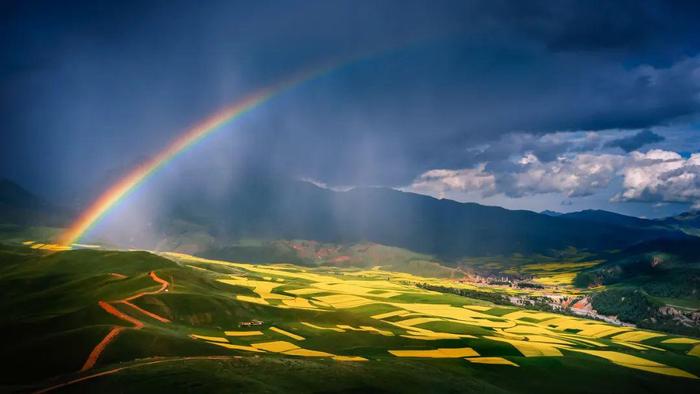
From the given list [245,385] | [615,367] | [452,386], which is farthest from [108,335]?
[615,367]

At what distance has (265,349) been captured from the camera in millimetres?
102750

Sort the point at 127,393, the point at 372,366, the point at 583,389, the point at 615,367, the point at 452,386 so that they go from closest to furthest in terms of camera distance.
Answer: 1. the point at 127,393
2. the point at 452,386
3. the point at 372,366
4. the point at 583,389
5. the point at 615,367

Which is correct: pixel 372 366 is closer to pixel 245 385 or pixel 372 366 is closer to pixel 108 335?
pixel 245 385

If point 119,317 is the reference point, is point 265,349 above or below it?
below

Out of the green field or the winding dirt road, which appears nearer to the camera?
the green field

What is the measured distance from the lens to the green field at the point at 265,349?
69562 millimetres

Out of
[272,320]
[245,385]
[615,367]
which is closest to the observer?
[245,385]

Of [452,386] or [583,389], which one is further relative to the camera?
[583,389]

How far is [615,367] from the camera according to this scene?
107750 millimetres

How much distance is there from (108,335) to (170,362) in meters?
25.3

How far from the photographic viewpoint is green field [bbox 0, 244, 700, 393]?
228 ft

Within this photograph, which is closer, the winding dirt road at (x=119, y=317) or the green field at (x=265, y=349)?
the green field at (x=265, y=349)

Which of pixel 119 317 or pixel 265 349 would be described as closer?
pixel 265 349

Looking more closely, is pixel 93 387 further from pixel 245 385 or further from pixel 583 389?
pixel 583 389
